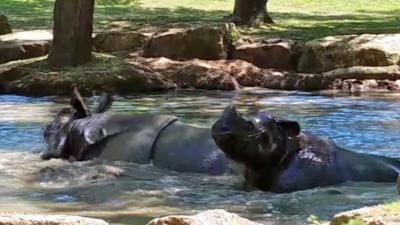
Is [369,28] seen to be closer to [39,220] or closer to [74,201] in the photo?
[74,201]

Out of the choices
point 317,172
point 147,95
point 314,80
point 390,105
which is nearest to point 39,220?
point 317,172

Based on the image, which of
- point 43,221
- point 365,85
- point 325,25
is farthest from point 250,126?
point 325,25

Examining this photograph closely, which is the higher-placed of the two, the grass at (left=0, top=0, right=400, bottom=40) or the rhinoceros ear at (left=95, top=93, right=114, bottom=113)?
the rhinoceros ear at (left=95, top=93, right=114, bottom=113)

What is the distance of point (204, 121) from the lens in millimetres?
10750

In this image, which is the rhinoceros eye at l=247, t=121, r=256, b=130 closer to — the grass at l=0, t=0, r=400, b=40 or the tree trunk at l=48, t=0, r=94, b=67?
the tree trunk at l=48, t=0, r=94, b=67

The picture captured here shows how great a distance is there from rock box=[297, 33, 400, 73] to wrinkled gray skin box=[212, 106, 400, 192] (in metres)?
8.90

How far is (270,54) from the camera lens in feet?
54.1

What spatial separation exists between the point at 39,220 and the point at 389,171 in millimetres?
3558

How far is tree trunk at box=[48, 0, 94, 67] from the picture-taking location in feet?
49.9

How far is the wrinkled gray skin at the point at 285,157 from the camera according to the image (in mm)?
6332

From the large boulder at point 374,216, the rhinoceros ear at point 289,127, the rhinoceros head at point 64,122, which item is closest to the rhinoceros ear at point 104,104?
the rhinoceros head at point 64,122

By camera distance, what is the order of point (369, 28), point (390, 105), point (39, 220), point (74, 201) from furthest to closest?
point (369, 28), point (390, 105), point (74, 201), point (39, 220)

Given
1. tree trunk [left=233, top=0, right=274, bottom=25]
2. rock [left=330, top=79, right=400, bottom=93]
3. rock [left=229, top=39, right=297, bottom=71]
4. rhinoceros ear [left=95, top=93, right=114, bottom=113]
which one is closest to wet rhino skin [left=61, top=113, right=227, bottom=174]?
rhinoceros ear [left=95, top=93, right=114, bottom=113]

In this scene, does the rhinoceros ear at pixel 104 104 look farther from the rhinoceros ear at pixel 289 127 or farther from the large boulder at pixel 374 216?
the large boulder at pixel 374 216
